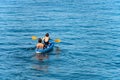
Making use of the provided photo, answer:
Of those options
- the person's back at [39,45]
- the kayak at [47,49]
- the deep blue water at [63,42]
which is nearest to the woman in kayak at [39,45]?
the person's back at [39,45]

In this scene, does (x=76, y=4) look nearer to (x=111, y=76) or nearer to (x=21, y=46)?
(x=21, y=46)

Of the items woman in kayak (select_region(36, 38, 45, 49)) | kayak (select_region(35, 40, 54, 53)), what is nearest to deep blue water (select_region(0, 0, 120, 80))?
kayak (select_region(35, 40, 54, 53))

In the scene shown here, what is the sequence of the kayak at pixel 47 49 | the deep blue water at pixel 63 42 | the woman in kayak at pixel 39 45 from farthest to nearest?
the woman in kayak at pixel 39 45 < the kayak at pixel 47 49 < the deep blue water at pixel 63 42

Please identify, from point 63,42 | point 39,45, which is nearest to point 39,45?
point 39,45

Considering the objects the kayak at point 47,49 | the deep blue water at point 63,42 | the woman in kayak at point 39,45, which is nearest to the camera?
the deep blue water at point 63,42

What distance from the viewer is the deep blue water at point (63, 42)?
133 feet

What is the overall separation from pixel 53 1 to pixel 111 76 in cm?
6969

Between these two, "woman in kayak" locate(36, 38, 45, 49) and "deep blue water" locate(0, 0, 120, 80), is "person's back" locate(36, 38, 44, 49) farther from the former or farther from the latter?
"deep blue water" locate(0, 0, 120, 80)

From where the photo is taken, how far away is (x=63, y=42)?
55.2 meters

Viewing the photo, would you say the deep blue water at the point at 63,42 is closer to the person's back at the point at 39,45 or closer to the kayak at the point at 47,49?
the kayak at the point at 47,49

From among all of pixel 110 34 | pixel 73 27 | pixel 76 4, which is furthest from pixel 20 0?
pixel 110 34

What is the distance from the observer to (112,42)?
55.2m

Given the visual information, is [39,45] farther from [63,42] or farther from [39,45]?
[63,42]

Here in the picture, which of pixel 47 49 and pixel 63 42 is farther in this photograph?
pixel 63 42
